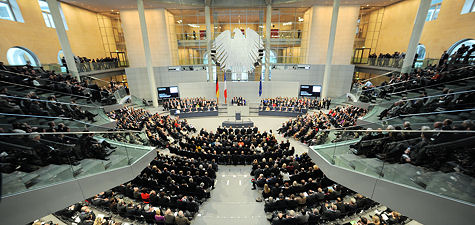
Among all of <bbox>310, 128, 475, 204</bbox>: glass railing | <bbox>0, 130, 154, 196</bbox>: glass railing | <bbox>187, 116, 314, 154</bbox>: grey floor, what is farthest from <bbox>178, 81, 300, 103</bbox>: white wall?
<bbox>310, 128, 475, 204</bbox>: glass railing

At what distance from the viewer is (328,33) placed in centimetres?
2259

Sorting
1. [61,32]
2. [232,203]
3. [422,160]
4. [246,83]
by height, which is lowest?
[232,203]

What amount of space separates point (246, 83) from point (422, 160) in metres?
19.3

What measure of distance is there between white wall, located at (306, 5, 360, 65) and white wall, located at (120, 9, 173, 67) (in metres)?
18.3

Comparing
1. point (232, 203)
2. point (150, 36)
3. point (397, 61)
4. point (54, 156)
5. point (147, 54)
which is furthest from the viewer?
point (150, 36)

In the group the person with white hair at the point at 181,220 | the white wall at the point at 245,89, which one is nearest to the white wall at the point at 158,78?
the white wall at the point at 245,89

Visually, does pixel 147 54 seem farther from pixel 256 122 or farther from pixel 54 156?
pixel 54 156

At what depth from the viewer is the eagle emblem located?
9.08 m

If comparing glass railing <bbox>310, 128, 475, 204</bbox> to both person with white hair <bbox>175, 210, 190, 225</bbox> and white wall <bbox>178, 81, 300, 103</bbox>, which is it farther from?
white wall <bbox>178, 81, 300, 103</bbox>

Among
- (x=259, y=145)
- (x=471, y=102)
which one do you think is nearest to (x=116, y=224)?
(x=259, y=145)

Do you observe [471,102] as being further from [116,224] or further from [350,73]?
[350,73]

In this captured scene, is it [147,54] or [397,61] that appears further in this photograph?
[147,54]

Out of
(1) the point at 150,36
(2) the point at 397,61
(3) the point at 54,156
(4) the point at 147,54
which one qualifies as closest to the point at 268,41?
(2) the point at 397,61

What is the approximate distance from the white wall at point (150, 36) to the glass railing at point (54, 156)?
788 inches
